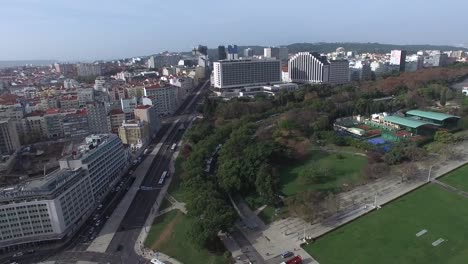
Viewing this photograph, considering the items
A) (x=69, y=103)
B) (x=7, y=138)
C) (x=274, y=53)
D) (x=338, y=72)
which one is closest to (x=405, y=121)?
(x=338, y=72)

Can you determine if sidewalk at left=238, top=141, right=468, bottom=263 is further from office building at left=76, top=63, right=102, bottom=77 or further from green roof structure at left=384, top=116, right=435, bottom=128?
office building at left=76, top=63, right=102, bottom=77

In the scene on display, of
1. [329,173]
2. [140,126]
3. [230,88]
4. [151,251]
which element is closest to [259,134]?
[329,173]

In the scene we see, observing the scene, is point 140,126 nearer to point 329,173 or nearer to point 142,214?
point 142,214

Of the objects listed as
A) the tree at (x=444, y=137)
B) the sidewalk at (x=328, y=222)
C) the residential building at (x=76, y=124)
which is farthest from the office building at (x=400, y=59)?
the residential building at (x=76, y=124)

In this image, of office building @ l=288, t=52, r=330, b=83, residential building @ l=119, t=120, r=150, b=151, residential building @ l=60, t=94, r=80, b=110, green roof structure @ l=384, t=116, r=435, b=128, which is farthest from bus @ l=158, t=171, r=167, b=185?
office building @ l=288, t=52, r=330, b=83

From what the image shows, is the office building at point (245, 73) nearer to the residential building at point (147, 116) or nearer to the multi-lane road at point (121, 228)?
the residential building at point (147, 116)

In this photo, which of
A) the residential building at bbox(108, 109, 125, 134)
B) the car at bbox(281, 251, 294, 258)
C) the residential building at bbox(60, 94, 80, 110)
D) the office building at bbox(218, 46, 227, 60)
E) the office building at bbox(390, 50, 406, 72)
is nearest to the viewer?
the car at bbox(281, 251, 294, 258)

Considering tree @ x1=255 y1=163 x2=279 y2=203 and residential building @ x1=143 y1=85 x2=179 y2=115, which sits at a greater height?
residential building @ x1=143 y1=85 x2=179 y2=115
